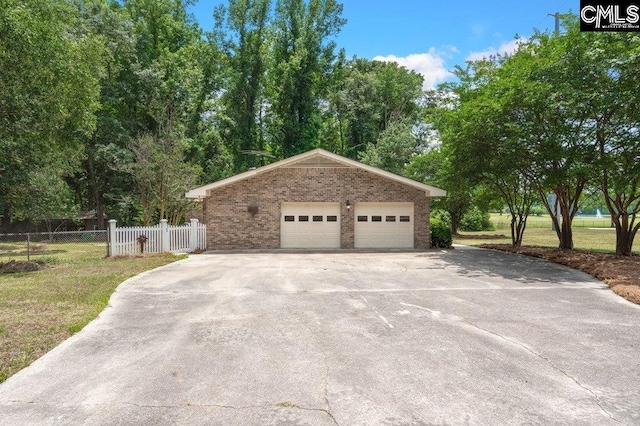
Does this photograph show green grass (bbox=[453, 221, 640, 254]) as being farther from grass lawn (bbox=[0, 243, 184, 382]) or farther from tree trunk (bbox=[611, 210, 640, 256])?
grass lawn (bbox=[0, 243, 184, 382])

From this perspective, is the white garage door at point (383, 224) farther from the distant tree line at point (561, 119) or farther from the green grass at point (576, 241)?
the green grass at point (576, 241)

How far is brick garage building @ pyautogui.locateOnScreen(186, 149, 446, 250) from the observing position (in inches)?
674

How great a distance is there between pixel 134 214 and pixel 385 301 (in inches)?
1115

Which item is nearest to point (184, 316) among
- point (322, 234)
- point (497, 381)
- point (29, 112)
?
point (497, 381)

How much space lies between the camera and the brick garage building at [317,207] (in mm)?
17109

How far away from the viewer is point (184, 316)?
21.1 ft

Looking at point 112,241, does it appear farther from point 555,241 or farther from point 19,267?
point 555,241

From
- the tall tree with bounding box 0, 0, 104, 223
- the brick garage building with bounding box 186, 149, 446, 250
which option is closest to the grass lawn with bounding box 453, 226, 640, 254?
the brick garage building with bounding box 186, 149, 446, 250

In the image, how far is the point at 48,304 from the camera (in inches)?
277

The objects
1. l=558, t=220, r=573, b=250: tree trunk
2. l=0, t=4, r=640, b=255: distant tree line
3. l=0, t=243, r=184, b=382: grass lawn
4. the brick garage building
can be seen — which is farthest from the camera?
the brick garage building

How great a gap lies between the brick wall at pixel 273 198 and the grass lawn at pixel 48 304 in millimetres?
4840

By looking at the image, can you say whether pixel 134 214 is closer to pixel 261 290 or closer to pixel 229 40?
pixel 229 40

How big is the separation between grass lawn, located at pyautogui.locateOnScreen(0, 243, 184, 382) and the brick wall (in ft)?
15.9

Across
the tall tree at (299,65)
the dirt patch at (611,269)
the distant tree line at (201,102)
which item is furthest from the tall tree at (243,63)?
the dirt patch at (611,269)
